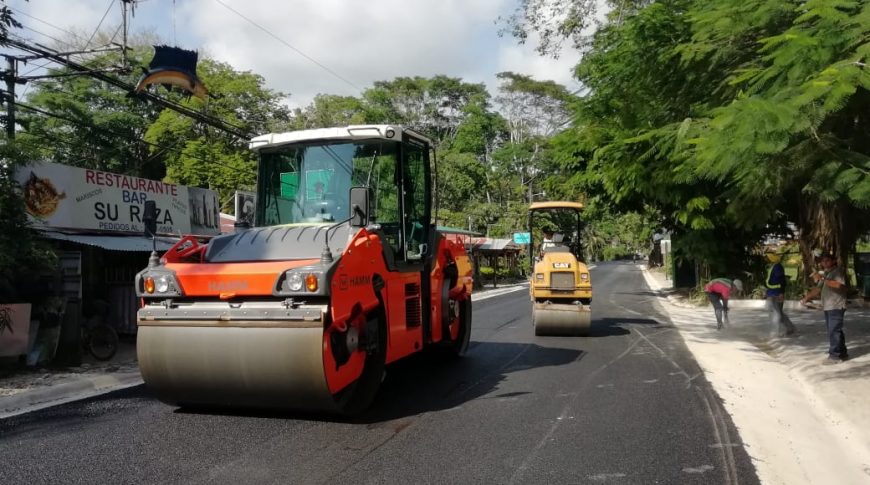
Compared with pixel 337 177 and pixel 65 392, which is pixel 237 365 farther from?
pixel 65 392

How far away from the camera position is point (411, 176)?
7957 mm

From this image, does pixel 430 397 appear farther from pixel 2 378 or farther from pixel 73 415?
pixel 2 378

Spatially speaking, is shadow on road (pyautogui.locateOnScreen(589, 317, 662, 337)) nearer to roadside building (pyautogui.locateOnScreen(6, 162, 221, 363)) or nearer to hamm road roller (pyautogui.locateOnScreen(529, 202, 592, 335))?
hamm road roller (pyautogui.locateOnScreen(529, 202, 592, 335))

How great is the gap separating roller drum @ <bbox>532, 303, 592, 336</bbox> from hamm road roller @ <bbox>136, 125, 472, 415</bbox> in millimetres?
4590

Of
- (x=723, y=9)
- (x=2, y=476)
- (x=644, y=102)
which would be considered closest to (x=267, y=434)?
(x=2, y=476)

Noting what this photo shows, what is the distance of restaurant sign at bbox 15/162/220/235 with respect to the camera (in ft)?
38.1

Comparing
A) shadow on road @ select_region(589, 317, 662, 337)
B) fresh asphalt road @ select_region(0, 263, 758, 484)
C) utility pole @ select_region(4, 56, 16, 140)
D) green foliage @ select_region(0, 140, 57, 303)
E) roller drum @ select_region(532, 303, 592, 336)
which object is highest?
utility pole @ select_region(4, 56, 16, 140)

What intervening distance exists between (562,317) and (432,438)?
7.19 meters

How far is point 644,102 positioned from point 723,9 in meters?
2.87

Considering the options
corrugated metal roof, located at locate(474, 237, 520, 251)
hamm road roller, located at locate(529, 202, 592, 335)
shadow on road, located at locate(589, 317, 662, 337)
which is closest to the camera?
hamm road roller, located at locate(529, 202, 592, 335)

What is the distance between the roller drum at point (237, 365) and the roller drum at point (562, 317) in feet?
23.7

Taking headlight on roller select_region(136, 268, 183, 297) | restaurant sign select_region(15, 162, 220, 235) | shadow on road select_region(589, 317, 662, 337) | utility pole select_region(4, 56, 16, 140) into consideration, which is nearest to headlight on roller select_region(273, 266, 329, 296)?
headlight on roller select_region(136, 268, 183, 297)

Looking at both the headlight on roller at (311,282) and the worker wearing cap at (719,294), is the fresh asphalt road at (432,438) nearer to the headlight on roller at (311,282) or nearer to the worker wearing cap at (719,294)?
the headlight on roller at (311,282)

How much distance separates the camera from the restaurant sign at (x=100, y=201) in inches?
457
